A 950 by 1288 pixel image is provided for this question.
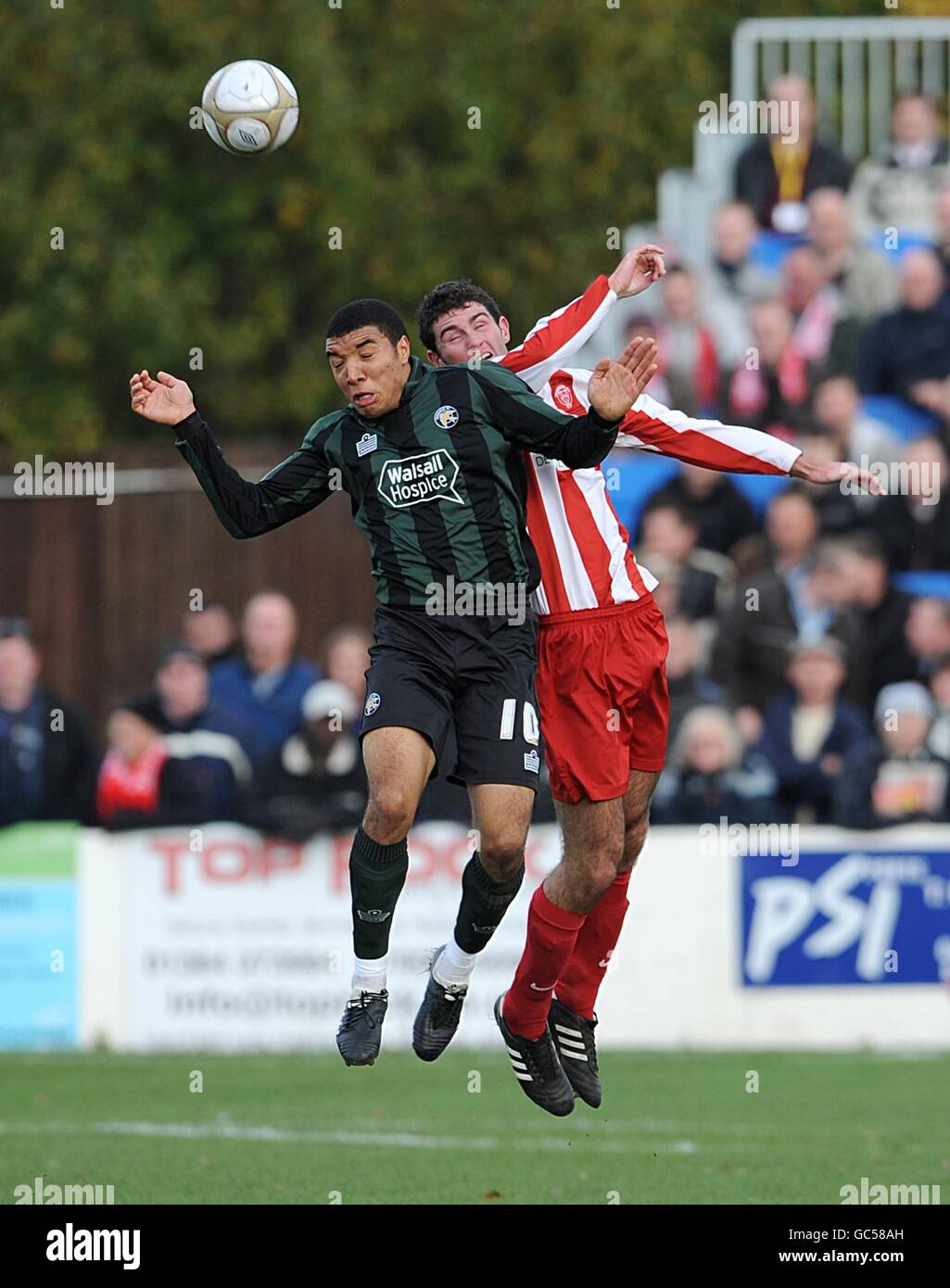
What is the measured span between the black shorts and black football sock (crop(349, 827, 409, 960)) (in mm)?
380

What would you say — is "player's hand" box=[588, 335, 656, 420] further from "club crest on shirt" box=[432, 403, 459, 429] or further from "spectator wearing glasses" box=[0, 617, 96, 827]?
"spectator wearing glasses" box=[0, 617, 96, 827]

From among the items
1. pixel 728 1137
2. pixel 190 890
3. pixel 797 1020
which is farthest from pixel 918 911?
pixel 190 890

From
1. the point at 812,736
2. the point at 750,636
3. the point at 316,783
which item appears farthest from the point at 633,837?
the point at 750,636

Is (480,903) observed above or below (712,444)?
below

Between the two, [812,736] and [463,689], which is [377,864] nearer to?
[463,689]

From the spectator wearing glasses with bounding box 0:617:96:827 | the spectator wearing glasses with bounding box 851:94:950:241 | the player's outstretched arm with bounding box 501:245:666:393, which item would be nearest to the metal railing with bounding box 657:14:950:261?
the spectator wearing glasses with bounding box 851:94:950:241

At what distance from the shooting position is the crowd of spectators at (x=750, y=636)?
53.5 ft

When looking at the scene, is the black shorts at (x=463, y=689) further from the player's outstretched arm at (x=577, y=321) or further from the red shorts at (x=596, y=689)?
the player's outstretched arm at (x=577, y=321)

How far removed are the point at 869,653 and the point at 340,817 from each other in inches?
150

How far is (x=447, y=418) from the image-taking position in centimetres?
968

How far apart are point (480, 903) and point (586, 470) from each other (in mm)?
1791

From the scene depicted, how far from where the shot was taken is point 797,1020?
1627 cm

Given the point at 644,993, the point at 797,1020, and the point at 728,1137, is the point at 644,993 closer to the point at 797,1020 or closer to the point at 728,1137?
the point at 797,1020

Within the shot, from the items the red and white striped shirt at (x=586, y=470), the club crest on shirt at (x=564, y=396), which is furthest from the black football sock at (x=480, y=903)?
the club crest on shirt at (x=564, y=396)
